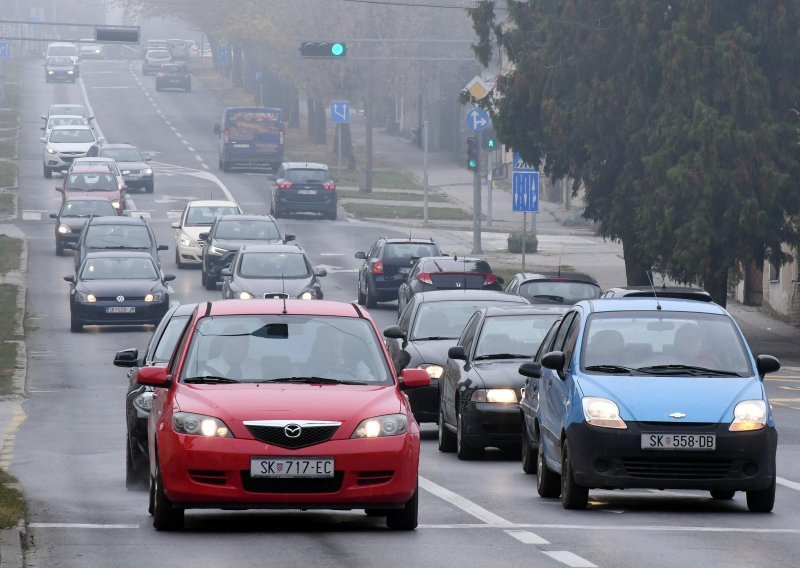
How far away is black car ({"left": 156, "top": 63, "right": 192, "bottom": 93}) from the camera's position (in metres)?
114

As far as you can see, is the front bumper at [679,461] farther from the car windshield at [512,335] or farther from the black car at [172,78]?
the black car at [172,78]

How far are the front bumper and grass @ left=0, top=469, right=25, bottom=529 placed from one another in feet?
12.7

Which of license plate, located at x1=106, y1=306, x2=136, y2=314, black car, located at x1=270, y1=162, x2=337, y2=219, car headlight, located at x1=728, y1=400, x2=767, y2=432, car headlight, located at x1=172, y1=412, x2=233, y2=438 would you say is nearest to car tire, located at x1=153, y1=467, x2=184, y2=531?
car headlight, located at x1=172, y1=412, x2=233, y2=438

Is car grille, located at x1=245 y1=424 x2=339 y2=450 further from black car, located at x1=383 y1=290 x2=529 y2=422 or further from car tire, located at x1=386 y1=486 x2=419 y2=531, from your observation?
black car, located at x1=383 y1=290 x2=529 y2=422

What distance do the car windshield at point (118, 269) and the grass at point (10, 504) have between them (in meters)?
21.7

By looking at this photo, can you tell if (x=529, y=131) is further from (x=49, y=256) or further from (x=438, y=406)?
(x=438, y=406)

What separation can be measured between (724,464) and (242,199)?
53716 millimetres

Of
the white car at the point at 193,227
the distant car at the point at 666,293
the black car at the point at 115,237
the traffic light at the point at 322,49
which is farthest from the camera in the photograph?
the traffic light at the point at 322,49

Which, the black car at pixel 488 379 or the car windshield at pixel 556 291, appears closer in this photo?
the black car at pixel 488 379

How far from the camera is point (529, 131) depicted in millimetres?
42156

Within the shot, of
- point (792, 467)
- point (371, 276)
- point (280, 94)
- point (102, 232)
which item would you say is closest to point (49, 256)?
point (102, 232)

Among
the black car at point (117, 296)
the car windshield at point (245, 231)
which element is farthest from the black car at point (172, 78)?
the black car at point (117, 296)

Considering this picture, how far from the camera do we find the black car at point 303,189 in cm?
5988

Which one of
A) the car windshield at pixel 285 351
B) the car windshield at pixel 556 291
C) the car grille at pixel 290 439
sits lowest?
the car windshield at pixel 556 291
